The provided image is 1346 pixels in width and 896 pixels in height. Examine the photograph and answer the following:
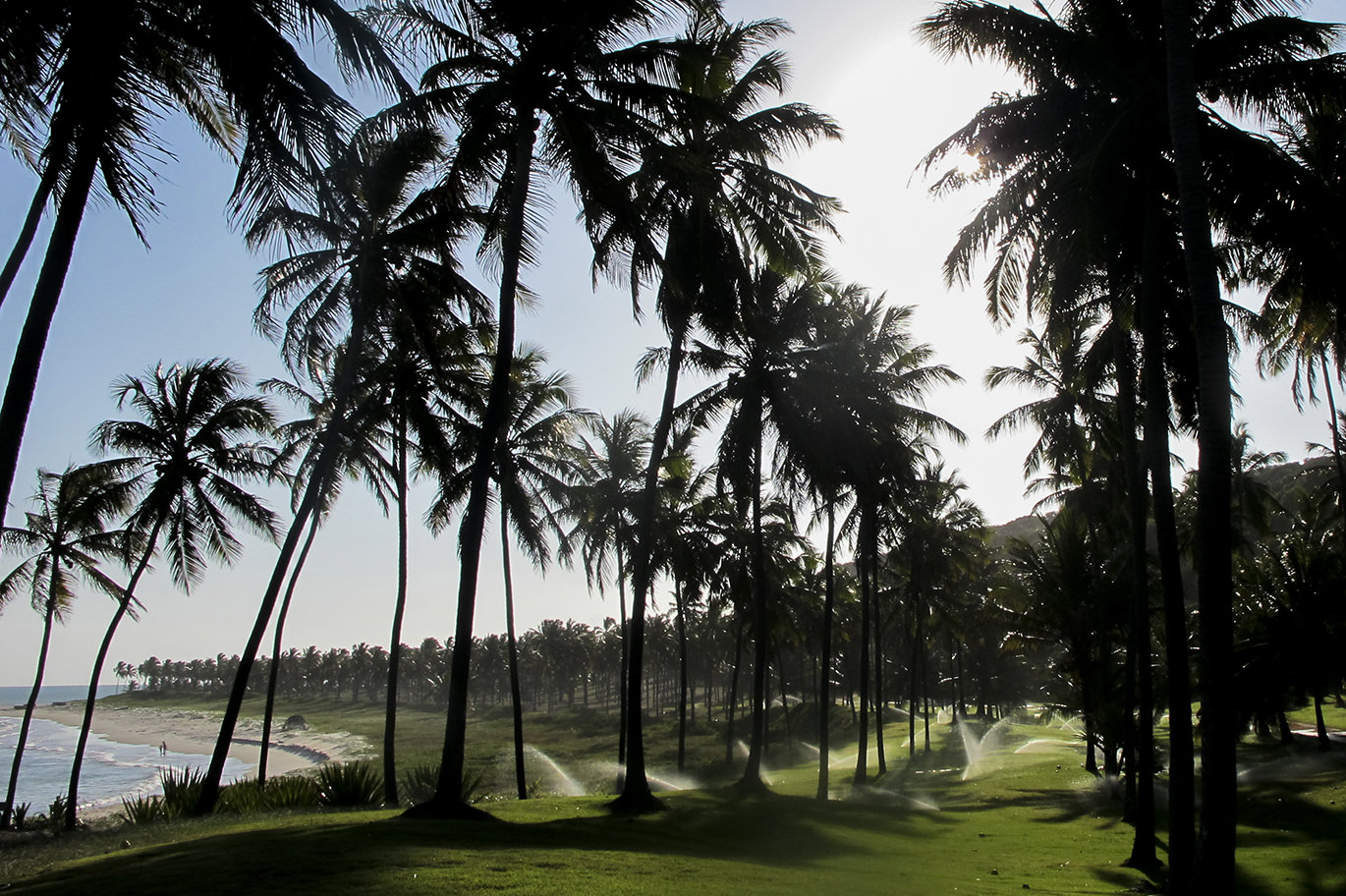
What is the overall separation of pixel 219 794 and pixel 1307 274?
72.2ft

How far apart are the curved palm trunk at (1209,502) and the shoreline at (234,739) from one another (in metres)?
39.9

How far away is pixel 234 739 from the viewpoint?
89688mm

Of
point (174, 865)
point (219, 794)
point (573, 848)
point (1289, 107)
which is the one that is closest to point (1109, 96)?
point (1289, 107)

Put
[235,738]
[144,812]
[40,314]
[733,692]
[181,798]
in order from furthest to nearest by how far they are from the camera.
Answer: [235,738], [733,692], [181,798], [144,812], [40,314]

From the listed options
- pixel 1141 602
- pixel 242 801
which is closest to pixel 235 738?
pixel 242 801

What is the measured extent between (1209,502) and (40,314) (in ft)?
41.0

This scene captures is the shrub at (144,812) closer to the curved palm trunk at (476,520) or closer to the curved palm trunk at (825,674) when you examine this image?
the curved palm trunk at (476,520)

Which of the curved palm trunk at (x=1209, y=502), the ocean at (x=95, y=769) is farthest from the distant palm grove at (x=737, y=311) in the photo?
the ocean at (x=95, y=769)

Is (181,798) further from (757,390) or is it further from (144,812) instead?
(757,390)

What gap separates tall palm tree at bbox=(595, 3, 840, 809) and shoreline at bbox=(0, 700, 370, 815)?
3209 cm

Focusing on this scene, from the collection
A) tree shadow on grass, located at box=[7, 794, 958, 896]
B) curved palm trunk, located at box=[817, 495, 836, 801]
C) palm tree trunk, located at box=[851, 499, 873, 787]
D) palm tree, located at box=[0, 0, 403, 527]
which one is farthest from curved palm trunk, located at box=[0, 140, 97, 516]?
palm tree trunk, located at box=[851, 499, 873, 787]

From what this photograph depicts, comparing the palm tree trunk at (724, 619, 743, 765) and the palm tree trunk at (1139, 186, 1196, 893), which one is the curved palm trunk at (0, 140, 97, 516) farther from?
the palm tree trunk at (724, 619, 743, 765)

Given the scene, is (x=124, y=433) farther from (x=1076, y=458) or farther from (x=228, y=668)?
(x=228, y=668)

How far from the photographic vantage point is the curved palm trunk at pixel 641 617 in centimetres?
1642
